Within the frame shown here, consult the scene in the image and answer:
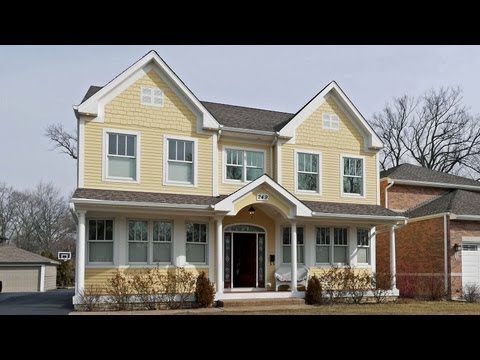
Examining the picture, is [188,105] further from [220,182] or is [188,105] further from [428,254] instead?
[428,254]

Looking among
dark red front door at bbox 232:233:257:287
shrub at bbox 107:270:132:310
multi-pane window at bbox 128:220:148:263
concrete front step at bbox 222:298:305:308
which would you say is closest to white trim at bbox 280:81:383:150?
dark red front door at bbox 232:233:257:287

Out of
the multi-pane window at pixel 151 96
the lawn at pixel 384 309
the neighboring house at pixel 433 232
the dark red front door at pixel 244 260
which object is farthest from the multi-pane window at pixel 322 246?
the multi-pane window at pixel 151 96

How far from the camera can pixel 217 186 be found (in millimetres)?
17203

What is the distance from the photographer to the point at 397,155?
140 feet

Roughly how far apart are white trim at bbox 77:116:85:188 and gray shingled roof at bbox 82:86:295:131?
1264mm

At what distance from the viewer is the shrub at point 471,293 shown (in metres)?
18.1

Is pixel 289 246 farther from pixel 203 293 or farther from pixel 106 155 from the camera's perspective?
pixel 106 155

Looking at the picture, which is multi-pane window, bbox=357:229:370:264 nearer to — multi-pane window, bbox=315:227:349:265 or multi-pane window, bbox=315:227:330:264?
multi-pane window, bbox=315:227:349:265

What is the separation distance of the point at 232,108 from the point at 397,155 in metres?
25.9

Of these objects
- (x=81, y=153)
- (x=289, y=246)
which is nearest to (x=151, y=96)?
(x=81, y=153)

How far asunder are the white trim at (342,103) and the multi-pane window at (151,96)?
4.25 m

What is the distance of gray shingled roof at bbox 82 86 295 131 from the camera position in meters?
17.8

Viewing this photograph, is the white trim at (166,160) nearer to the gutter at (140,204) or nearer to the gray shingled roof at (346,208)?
the gutter at (140,204)
